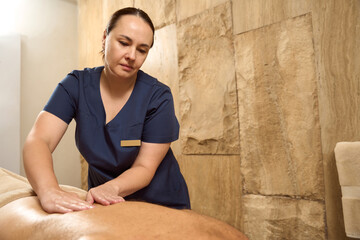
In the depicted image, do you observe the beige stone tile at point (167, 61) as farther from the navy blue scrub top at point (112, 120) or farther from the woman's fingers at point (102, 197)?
the woman's fingers at point (102, 197)

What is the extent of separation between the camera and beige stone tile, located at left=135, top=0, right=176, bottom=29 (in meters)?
2.04

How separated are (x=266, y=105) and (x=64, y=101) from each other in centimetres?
94

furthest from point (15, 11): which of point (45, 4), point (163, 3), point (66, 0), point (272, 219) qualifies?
point (272, 219)

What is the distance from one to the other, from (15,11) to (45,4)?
25cm

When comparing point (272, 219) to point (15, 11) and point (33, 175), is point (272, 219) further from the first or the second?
point (15, 11)

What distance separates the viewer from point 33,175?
Answer: 850 millimetres

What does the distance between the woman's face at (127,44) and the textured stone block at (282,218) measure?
93 centimetres

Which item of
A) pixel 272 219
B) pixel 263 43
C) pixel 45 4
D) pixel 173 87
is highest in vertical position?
pixel 45 4

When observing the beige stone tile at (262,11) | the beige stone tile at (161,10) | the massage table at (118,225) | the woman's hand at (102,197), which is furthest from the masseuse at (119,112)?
the beige stone tile at (161,10)

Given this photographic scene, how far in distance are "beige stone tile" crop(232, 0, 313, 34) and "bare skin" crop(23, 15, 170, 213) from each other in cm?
71

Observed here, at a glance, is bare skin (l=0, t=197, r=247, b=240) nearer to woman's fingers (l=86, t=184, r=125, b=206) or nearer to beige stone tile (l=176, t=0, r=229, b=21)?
woman's fingers (l=86, t=184, r=125, b=206)

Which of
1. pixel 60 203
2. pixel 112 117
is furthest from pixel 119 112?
pixel 60 203

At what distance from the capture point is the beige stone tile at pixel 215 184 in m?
1.67

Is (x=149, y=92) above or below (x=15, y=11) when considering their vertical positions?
below
